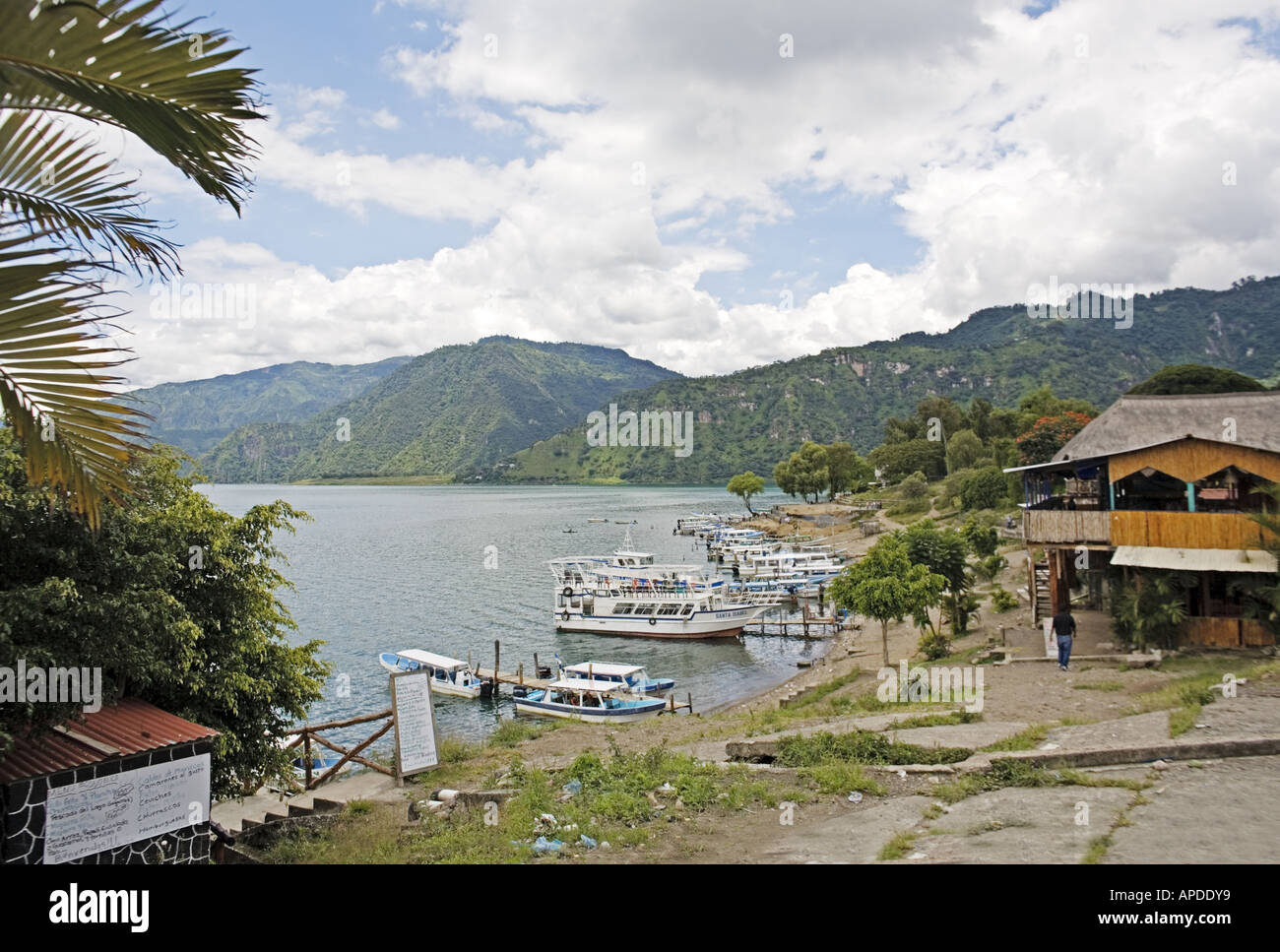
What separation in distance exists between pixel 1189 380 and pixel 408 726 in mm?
51303

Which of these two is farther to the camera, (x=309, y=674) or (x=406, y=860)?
(x=309, y=674)

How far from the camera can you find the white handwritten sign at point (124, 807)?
23.3 feet

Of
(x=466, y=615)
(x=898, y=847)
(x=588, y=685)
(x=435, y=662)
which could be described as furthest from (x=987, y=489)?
(x=898, y=847)

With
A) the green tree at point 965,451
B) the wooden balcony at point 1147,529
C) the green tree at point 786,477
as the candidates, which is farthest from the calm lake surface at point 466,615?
the green tree at point 965,451

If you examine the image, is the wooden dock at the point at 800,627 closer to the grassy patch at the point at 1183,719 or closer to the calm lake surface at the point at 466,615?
the calm lake surface at the point at 466,615

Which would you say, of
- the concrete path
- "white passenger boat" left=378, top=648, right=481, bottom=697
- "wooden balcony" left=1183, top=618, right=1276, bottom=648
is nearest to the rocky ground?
the concrete path

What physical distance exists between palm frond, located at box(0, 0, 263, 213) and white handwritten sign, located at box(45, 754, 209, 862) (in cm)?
680

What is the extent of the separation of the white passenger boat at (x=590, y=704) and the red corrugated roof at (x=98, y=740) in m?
19.0

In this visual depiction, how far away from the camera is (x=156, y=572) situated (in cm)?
889

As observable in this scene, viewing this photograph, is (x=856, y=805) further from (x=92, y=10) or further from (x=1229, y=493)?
(x=1229, y=493)

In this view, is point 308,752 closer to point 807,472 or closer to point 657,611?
point 657,611

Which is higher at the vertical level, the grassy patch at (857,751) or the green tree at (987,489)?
the green tree at (987,489)

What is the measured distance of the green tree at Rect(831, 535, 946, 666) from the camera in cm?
2305
